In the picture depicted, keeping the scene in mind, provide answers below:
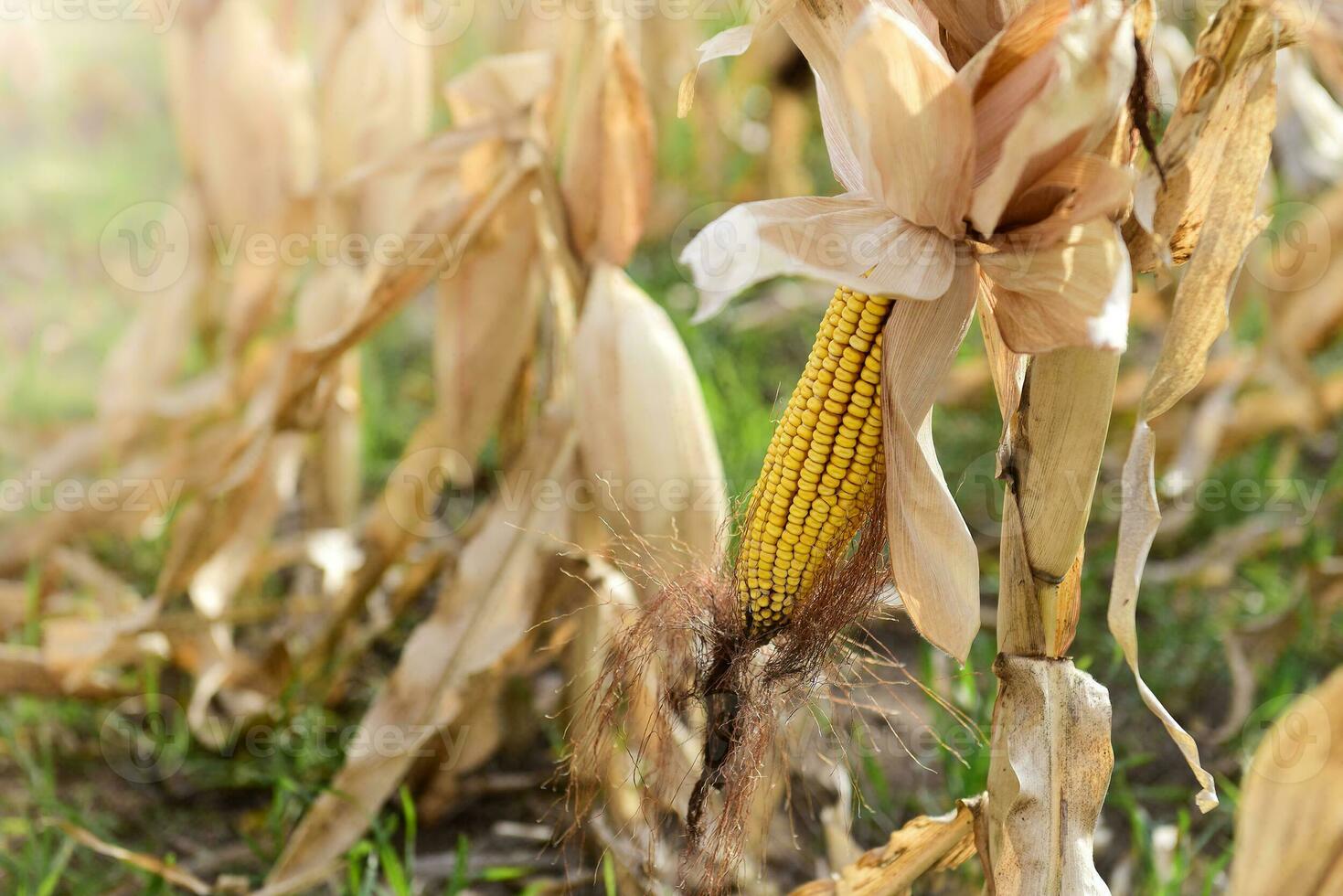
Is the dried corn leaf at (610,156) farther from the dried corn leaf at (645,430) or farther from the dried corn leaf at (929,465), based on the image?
the dried corn leaf at (929,465)

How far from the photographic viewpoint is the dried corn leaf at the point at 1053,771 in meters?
0.71

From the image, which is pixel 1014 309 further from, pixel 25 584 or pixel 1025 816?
pixel 25 584

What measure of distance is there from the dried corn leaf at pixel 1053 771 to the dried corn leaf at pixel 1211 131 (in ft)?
0.88

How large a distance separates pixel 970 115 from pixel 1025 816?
439 mm

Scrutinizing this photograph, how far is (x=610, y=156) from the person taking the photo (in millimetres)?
1100

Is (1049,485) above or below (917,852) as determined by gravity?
above

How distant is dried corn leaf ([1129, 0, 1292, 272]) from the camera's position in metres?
0.62

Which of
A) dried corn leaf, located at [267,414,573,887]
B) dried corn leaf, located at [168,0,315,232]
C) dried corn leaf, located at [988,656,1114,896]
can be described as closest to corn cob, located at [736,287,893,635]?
dried corn leaf, located at [988,656,1114,896]

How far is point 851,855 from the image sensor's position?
3.18 ft

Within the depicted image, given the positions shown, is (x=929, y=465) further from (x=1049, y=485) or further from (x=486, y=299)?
(x=486, y=299)

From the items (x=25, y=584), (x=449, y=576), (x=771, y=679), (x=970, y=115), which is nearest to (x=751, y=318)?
(x=449, y=576)

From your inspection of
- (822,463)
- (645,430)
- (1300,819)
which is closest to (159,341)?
(645,430)

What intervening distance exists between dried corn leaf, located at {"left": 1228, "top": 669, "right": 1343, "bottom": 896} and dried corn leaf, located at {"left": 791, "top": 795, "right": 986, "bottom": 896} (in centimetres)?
20

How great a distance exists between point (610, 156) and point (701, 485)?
341 mm
